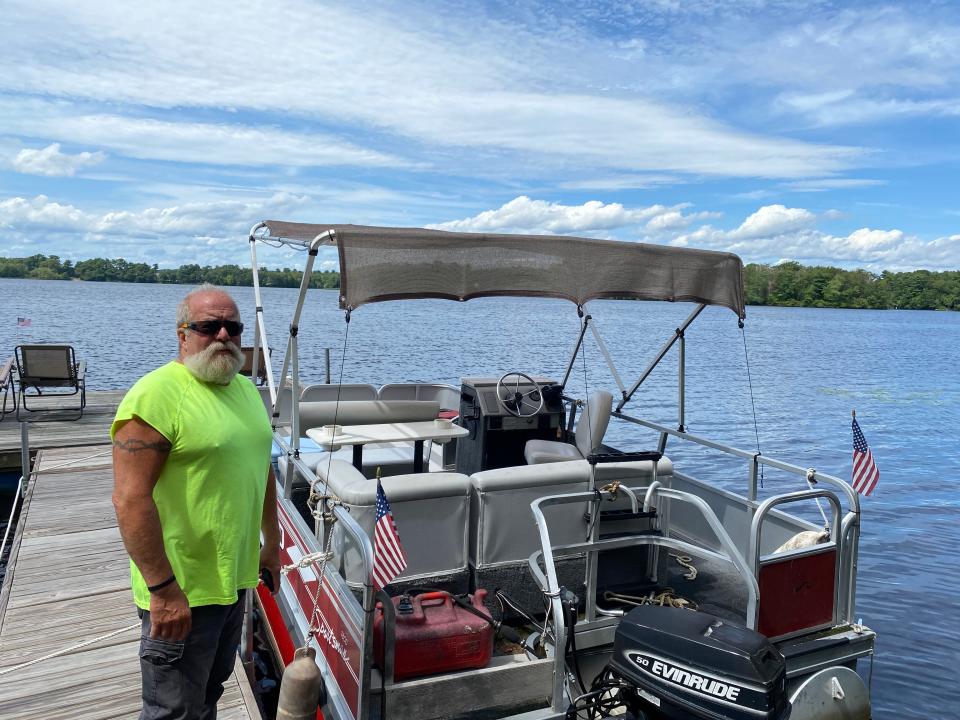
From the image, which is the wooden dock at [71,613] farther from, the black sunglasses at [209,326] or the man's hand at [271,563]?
the black sunglasses at [209,326]

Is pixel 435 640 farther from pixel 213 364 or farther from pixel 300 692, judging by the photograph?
pixel 213 364

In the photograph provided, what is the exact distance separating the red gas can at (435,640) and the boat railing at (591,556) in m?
0.34

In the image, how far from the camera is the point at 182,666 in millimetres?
2504

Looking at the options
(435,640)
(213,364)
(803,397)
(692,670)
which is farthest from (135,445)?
(803,397)

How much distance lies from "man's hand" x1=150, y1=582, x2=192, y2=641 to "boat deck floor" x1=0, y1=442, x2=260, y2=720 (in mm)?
1888

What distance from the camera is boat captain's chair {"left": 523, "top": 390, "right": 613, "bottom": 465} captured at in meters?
5.34

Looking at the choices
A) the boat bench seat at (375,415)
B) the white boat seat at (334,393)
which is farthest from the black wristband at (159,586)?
the white boat seat at (334,393)

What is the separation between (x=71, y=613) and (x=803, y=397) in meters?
21.6

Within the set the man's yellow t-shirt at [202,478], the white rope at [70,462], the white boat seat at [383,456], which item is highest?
the man's yellow t-shirt at [202,478]

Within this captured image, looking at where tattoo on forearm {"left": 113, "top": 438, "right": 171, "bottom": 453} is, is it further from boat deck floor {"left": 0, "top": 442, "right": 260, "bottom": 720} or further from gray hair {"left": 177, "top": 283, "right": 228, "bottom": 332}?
boat deck floor {"left": 0, "top": 442, "right": 260, "bottom": 720}

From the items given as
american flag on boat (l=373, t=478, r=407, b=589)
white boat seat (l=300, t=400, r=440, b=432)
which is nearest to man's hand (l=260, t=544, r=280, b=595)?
american flag on boat (l=373, t=478, r=407, b=589)

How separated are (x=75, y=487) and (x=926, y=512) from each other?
39.2 feet

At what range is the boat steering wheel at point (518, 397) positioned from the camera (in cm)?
584

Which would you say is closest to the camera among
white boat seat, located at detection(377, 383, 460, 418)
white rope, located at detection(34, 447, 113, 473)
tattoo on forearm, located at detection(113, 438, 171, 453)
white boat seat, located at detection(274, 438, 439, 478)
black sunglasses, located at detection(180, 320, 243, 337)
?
tattoo on forearm, located at detection(113, 438, 171, 453)
